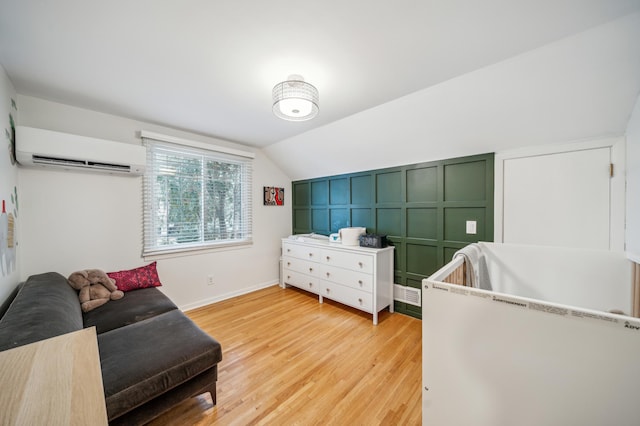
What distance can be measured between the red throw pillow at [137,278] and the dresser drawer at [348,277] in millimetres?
1964

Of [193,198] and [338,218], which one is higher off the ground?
[193,198]

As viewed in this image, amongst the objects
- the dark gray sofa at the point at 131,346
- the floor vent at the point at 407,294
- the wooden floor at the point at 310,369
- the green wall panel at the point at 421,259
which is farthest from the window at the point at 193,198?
the green wall panel at the point at 421,259

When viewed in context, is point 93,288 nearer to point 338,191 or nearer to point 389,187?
point 338,191

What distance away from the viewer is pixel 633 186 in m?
1.52

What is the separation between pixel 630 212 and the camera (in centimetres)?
158

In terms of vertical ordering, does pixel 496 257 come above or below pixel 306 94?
below

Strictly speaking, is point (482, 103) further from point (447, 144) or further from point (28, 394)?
point (28, 394)

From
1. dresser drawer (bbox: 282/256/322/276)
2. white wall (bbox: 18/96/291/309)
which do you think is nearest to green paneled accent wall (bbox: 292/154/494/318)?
dresser drawer (bbox: 282/256/322/276)

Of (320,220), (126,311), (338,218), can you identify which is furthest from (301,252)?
(126,311)

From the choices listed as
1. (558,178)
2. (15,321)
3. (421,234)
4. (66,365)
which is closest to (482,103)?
(558,178)

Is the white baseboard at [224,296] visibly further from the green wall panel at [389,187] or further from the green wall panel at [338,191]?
the green wall panel at [389,187]

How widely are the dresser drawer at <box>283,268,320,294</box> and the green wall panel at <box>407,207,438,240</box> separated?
1.47 meters

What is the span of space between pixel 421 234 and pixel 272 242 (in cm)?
239

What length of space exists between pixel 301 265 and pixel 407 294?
5.00 feet
